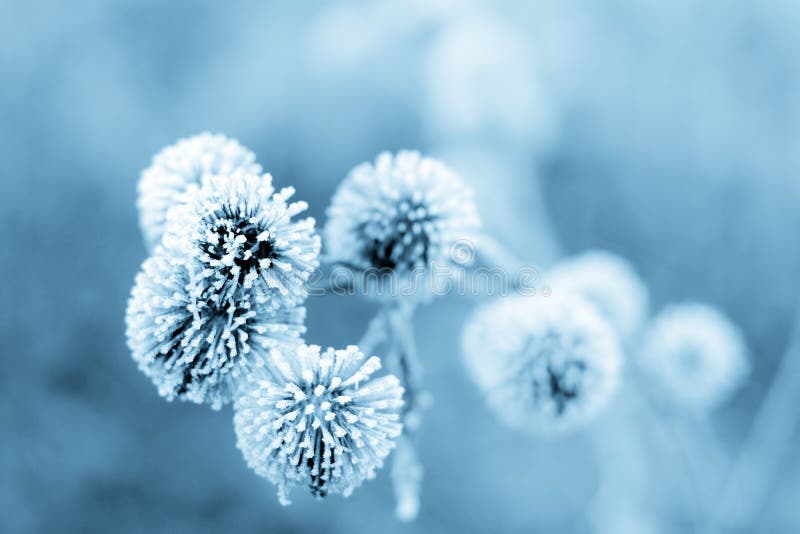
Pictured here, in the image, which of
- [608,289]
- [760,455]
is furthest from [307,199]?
[760,455]

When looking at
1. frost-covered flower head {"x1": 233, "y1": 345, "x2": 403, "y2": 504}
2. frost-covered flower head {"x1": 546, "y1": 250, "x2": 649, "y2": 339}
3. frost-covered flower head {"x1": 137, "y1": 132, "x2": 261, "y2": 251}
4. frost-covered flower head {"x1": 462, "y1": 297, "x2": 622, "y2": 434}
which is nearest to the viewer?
frost-covered flower head {"x1": 233, "y1": 345, "x2": 403, "y2": 504}

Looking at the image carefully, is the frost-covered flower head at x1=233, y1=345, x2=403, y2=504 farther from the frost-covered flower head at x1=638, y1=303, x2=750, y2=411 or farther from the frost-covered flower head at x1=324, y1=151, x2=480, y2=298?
the frost-covered flower head at x1=638, y1=303, x2=750, y2=411

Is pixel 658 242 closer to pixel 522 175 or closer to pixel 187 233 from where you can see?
pixel 522 175

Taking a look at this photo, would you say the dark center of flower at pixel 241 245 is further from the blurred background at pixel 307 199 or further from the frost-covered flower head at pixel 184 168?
the blurred background at pixel 307 199

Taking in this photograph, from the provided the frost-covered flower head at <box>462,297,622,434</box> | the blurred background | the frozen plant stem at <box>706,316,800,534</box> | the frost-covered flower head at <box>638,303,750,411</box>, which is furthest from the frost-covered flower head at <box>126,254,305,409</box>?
the blurred background

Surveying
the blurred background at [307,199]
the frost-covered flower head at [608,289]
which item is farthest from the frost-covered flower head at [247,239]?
the blurred background at [307,199]

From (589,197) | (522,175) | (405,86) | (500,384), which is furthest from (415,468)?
(589,197)
